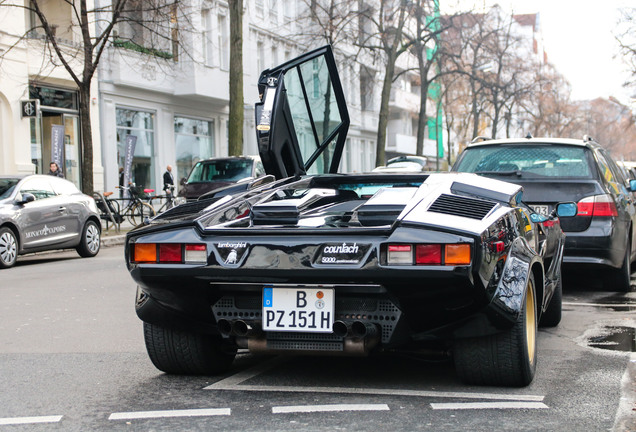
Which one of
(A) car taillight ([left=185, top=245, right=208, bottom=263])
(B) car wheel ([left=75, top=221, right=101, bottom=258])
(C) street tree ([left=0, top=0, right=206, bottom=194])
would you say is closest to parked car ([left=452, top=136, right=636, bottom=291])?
(A) car taillight ([left=185, top=245, right=208, bottom=263])

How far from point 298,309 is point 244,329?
327 mm

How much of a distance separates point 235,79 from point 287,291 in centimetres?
2061

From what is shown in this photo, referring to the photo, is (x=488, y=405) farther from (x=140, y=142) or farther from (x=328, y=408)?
(x=140, y=142)

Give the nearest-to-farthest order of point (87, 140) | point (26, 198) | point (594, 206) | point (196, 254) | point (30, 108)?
point (196, 254), point (594, 206), point (26, 198), point (87, 140), point (30, 108)

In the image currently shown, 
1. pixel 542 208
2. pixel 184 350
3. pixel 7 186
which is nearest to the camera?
pixel 184 350

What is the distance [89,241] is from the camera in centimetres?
1530

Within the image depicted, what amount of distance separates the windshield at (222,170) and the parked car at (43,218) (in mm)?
4720

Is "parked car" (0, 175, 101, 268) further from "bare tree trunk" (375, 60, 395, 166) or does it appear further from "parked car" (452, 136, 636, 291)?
"bare tree trunk" (375, 60, 395, 166)

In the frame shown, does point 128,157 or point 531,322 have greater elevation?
point 128,157

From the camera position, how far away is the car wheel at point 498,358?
4.51 metres

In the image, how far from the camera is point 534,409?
4312 mm

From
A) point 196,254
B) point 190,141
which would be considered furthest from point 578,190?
point 190,141

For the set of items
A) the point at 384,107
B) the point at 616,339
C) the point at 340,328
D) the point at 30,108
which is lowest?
the point at 616,339

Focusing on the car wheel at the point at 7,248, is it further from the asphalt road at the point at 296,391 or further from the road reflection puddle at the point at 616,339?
the road reflection puddle at the point at 616,339
